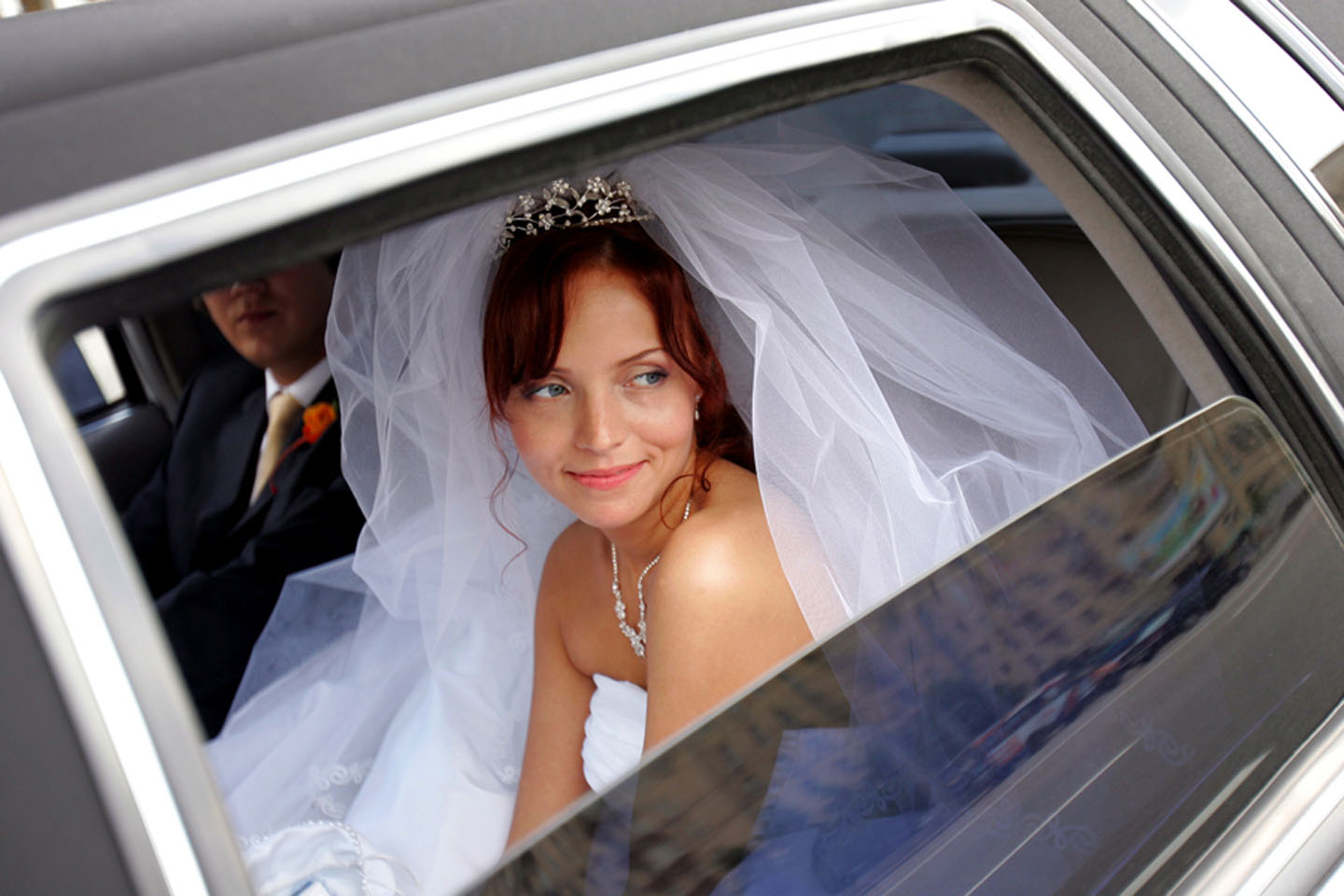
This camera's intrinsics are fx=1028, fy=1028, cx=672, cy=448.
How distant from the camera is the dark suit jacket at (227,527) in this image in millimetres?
2359

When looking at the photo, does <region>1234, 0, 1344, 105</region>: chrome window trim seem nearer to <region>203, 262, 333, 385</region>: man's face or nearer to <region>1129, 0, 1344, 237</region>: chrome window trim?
<region>1129, 0, 1344, 237</region>: chrome window trim

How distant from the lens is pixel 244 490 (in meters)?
2.86

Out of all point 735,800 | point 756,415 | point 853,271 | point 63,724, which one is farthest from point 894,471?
point 63,724

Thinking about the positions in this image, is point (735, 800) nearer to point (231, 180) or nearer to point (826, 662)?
point (826, 662)

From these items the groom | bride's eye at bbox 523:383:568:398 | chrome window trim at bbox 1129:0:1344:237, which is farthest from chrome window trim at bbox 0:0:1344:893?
the groom

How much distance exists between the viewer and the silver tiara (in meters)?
1.40

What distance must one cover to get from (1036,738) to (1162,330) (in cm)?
56

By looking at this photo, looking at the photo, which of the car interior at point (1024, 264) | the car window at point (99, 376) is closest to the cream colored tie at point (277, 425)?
the car interior at point (1024, 264)

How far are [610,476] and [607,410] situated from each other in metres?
0.10

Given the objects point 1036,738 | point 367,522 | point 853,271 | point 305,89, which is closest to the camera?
point 305,89

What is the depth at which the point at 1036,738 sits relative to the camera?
992mm

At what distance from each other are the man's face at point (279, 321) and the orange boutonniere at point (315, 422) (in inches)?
7.3

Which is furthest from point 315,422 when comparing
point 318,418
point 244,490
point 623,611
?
→ point 623,611

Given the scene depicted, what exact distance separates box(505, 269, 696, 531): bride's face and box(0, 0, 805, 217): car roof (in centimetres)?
62
